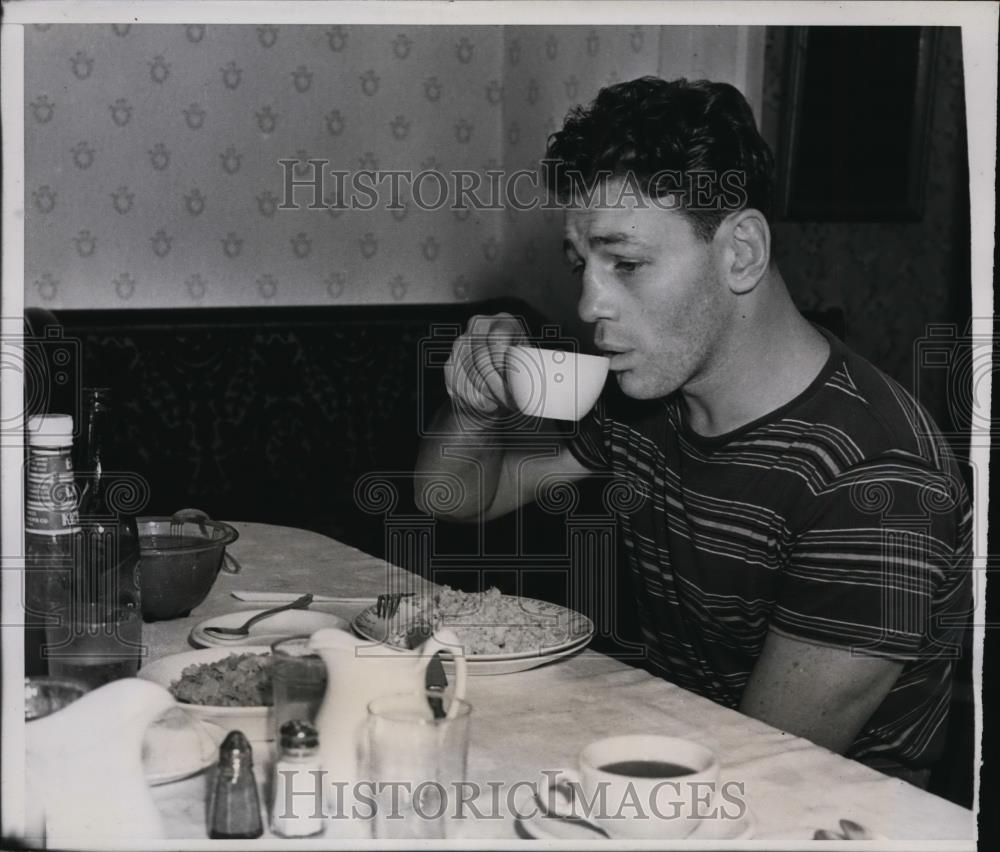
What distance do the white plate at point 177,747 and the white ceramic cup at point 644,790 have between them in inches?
11.6

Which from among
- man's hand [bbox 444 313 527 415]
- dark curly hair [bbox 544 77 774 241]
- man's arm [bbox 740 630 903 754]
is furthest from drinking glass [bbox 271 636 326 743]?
dark curly hair [bbox 544 77 774 241]

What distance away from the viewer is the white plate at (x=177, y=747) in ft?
3.02

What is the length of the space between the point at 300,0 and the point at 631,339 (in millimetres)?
707

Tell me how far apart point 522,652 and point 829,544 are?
0.44m

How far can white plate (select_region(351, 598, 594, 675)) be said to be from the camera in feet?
3.93

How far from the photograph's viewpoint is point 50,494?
982 mm

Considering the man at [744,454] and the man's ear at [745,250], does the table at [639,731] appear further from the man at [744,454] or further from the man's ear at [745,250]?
the man's ear at [745,250]

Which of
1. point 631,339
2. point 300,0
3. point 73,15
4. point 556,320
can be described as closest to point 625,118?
point 631,339

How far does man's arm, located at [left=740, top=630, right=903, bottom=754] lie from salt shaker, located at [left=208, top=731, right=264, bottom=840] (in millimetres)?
645

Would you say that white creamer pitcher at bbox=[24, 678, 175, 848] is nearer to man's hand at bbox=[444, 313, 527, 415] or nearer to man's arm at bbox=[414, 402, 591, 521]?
man's hand at bbox=[444, 313, 527, 415]

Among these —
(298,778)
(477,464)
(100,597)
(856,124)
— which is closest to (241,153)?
(856,124)

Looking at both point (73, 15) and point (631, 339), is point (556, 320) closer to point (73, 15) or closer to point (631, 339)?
point (631, 339)

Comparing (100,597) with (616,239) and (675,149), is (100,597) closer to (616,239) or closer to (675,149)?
(616,239)

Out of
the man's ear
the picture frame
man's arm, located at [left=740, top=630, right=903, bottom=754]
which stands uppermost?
the picture frame
